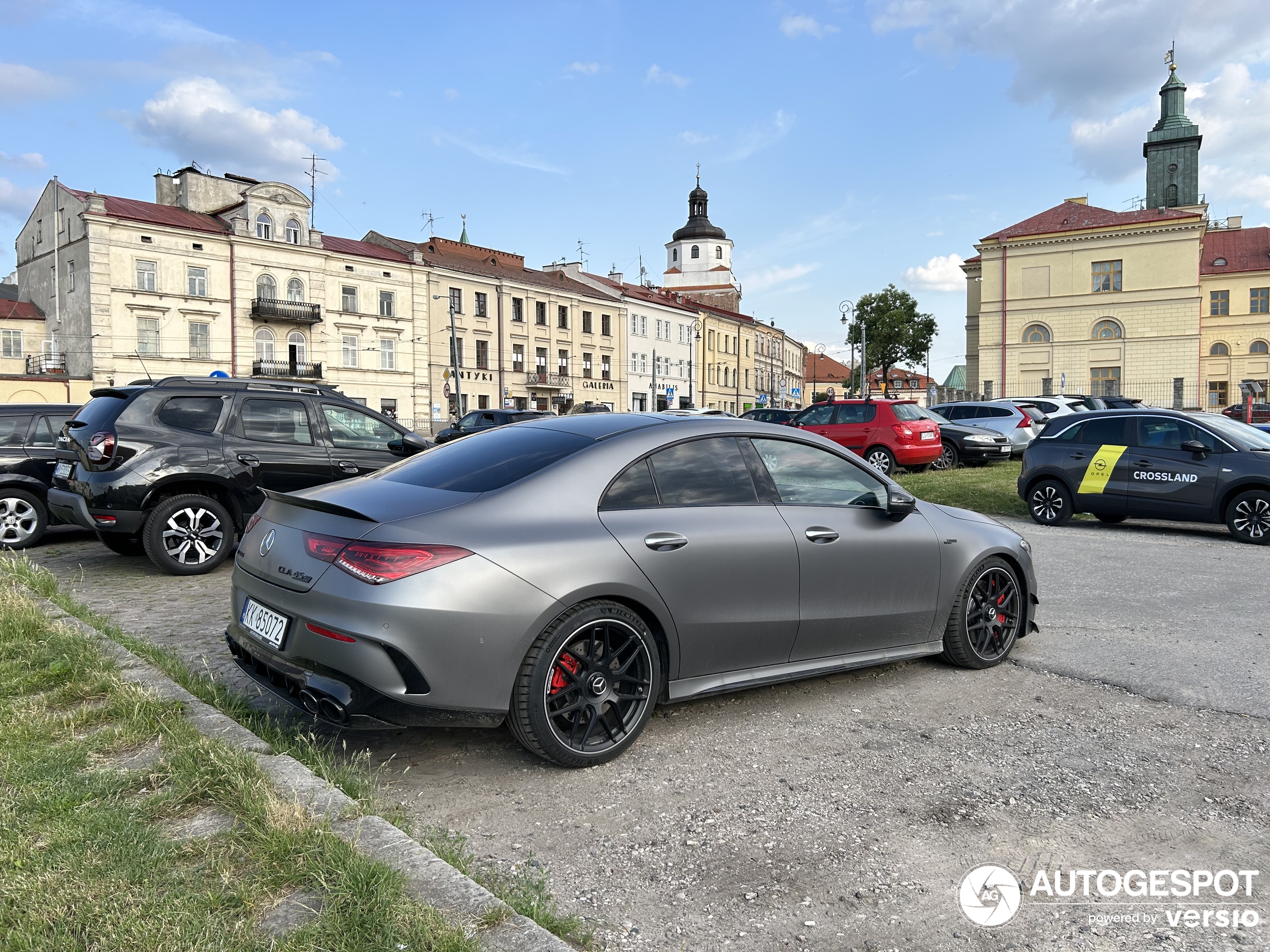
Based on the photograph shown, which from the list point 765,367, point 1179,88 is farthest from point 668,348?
point 1179,88

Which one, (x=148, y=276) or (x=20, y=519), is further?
A: (x=148, y=276)

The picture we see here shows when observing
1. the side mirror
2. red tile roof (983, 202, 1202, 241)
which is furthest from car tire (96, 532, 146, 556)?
red tile roof (983, 202, 1202, 241)

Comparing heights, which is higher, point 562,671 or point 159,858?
point 562,671

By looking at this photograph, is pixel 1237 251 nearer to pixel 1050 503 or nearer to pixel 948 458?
pixel 948 458

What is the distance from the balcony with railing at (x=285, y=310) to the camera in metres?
49.8

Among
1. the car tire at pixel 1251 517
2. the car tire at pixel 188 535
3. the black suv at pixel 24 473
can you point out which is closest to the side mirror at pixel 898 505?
the car tire at pixel 188 535

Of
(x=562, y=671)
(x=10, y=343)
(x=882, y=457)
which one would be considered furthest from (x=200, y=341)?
(x=562, y=671)

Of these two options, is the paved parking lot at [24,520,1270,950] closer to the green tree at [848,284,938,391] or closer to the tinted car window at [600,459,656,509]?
the tinted car window at [600,459,656,509]

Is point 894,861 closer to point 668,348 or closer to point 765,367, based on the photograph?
point 668,348

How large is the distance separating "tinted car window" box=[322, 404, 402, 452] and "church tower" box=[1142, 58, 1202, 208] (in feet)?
281

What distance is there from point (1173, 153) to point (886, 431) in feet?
246

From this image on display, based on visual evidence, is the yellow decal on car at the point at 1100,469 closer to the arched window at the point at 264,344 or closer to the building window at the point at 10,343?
the arched window at the point at 264,344

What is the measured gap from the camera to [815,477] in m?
4.86

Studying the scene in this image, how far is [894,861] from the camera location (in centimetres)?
307
